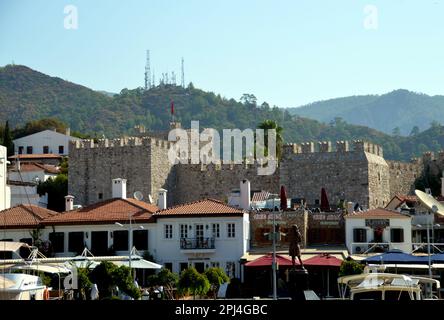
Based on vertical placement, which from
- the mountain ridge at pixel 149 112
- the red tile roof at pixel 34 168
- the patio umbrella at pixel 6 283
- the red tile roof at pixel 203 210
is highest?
the mountain ridge at pixel 149 112

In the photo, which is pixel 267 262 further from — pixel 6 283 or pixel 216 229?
pixel 6 283

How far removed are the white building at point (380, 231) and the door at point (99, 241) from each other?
973cm

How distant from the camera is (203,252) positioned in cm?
4122

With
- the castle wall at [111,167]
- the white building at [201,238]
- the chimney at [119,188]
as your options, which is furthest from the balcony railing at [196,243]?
the castle wall at [111,167]

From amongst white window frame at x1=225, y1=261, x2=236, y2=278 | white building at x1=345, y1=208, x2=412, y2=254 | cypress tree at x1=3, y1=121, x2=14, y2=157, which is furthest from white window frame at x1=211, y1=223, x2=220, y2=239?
cypress tree at x1=3, y1=121, x2=14, y2=157

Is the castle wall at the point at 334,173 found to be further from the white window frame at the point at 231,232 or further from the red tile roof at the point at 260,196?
the white window frame at the point at 231,232

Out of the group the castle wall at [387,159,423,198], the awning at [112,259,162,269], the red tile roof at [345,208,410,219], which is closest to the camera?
the awning at [112,259,162,269]

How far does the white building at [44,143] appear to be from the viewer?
82125 mm

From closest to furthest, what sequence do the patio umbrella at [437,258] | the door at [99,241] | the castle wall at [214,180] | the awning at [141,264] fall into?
the patio umbrella at [437,258], the awning at [141,264], the door at [99,241], the castle wall at [214,180]

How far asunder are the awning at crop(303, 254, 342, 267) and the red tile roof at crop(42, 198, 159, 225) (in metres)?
8.12

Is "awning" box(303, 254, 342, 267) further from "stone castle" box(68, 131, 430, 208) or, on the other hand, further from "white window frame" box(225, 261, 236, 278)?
"stone castle" box(68, 131, 430, 208)

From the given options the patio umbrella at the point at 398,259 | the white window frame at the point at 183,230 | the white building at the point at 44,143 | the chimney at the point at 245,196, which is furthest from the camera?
the white building at the point at 44,143

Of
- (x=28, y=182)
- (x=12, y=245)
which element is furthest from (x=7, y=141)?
(x=12, y=245)

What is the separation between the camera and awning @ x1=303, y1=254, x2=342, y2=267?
36562 millimetres
